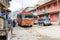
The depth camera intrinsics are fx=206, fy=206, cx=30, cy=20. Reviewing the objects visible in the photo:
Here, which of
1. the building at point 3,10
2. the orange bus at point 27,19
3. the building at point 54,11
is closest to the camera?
the building at point 3,10

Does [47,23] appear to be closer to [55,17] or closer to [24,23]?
[24,23]

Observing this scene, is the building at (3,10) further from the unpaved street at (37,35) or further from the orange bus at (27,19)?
the orange bus at (27,19)

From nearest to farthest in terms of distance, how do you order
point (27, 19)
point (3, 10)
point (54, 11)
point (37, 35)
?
point (37, 35) → point (3, 10) → point (27, 19) → point (54, 11)

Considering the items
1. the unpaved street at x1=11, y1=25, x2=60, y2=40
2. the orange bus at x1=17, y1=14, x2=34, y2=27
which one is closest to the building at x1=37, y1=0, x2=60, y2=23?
the orange bus at x1=17, y1=14, x2=34, y2=27

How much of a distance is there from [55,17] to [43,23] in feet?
42.4

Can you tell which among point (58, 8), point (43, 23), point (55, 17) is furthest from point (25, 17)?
point (55, 17)

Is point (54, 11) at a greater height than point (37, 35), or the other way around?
point (54, 11)

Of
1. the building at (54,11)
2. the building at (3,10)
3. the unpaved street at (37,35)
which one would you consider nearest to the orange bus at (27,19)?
the building at (3,10)

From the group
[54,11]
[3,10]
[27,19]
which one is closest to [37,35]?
[3,10]

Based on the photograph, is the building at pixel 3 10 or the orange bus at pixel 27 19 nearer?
the building at pixel 3 10

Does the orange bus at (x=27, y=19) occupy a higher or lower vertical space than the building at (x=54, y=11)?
lower

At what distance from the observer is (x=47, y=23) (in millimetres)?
44469

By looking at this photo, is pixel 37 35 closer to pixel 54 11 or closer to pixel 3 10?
pixel 3 10

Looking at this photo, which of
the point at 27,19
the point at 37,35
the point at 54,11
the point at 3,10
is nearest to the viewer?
the point at 37,35
